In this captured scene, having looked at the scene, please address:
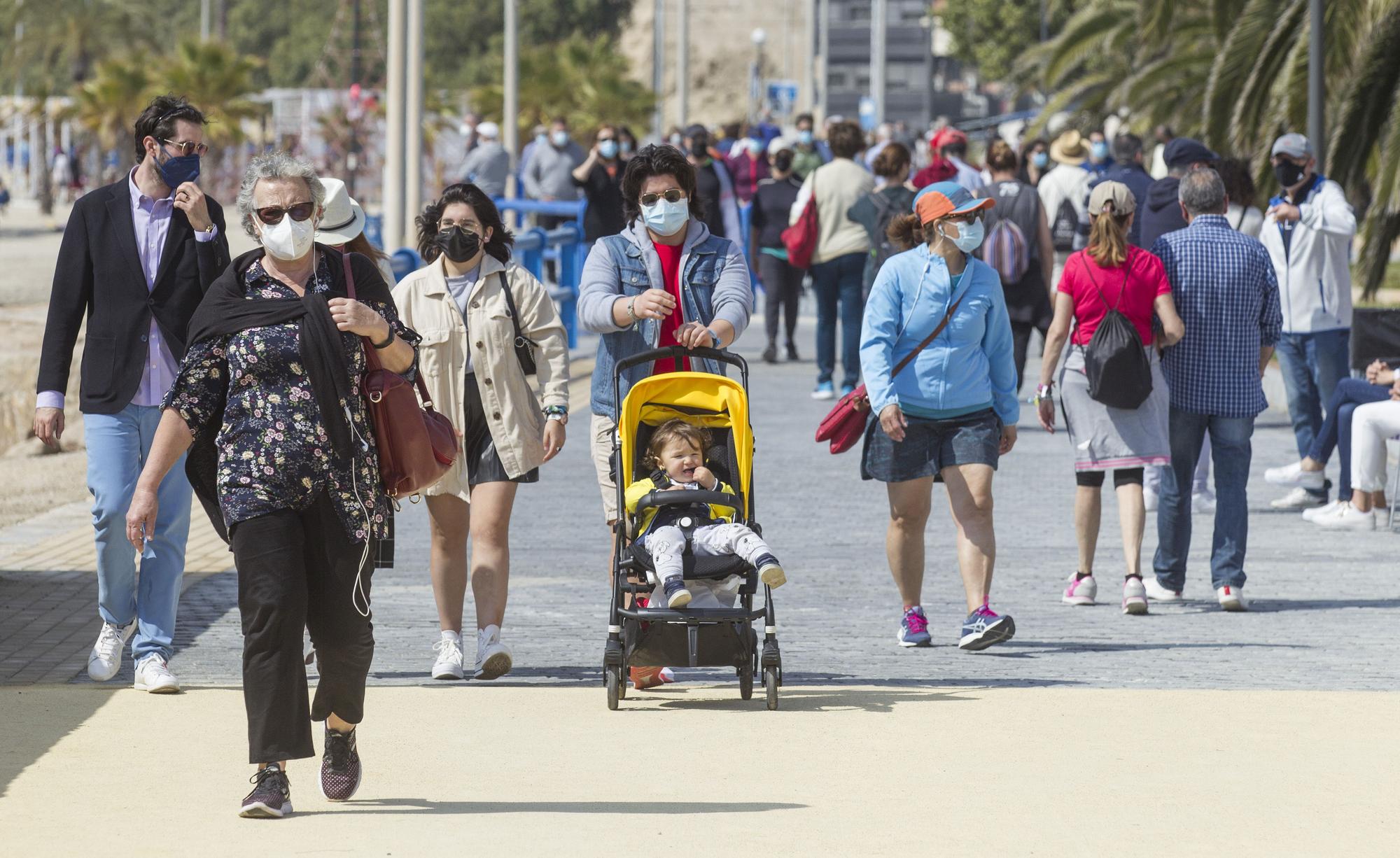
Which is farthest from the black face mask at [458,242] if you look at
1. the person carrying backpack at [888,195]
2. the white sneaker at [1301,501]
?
the person carrying backpack at [888,195]

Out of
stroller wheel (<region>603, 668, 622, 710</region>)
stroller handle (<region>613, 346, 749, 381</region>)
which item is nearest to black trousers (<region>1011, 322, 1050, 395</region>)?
stroller handle (<region>613, 346, 749, 381</region>)

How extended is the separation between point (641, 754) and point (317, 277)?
180cm

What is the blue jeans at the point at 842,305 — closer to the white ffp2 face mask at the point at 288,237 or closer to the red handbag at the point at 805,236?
the red handbag at the point at 805,236

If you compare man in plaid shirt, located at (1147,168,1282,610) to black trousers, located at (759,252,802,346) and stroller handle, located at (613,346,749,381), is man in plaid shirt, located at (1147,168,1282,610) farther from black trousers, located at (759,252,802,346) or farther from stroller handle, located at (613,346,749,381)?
black trousers, located at (759,252,802,346)

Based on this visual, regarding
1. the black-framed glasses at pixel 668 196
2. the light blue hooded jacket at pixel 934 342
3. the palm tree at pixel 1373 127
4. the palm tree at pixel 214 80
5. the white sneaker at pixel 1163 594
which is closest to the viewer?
the black-framed glasses at pixel 668 196

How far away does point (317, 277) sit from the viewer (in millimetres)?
5793

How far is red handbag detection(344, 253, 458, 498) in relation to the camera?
580 cm

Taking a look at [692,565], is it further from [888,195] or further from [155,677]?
[888,195]

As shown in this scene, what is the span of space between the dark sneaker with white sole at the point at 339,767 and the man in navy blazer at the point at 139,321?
5.51 ft

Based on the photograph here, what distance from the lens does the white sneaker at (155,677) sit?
732 centimetres

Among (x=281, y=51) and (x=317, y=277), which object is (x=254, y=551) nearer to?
(x=317, y=277)

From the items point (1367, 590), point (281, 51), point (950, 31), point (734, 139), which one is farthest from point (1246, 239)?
point (281, 51)

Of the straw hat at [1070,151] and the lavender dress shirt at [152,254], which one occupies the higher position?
the straw hat at [1070,151]

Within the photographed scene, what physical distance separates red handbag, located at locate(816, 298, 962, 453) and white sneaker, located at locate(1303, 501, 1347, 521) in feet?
14.6
